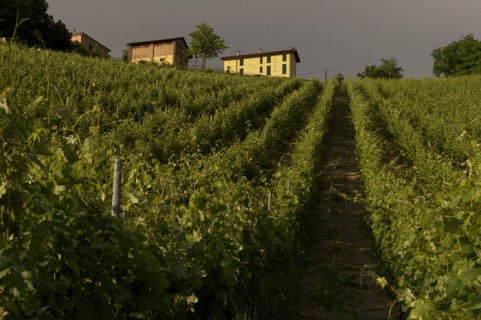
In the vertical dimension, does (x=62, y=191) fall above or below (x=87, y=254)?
above

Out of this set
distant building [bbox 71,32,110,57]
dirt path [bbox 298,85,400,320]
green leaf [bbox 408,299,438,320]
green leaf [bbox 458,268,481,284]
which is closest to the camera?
green leaf [bbox 408,299,438,320]

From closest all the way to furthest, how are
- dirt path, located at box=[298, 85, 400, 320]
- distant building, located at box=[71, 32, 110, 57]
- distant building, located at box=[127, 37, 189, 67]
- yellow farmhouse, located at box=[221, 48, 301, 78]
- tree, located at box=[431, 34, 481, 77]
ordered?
dirt path, located at box=[298, 85, 400, 320], tree, located at box=[431, 34, 481, 77], distant building, located at box=[127, 37, 189, 67], distant building, located at box=[71, 32, 110, 57], yellow farmhouse, located at box=[221, 48, 301, 78]

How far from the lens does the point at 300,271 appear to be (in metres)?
8.66

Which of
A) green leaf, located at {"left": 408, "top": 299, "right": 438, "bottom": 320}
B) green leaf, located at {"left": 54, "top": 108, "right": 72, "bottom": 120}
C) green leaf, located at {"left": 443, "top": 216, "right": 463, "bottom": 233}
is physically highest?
green leaf, located at {"left": 54, "top": 108, "right": 72, "bottom": 120}

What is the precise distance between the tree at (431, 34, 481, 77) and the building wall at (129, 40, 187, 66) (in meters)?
40.9

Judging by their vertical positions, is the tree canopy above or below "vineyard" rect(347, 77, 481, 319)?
above

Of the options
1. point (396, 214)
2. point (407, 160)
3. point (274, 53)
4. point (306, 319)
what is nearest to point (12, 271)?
point (306, 319)

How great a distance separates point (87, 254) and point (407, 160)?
708 inches

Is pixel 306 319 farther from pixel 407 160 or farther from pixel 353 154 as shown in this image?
pixel 353 154

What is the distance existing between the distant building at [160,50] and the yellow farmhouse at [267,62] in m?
10.7

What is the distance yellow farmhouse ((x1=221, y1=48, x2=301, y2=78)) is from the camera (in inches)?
3184

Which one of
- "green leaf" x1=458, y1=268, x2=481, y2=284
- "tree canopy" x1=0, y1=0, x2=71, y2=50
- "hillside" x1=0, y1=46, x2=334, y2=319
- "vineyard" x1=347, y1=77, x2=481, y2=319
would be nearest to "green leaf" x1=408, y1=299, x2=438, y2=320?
"vineyard" x1=347, y1=77, x2=481, y2=319

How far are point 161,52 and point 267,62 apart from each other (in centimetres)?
2170

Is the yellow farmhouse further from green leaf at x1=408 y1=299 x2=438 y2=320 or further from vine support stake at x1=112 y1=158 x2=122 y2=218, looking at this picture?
green leaf at x1=408 y1=299 x2=438 y2=320
